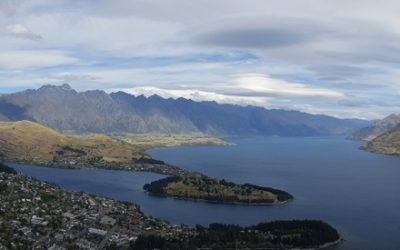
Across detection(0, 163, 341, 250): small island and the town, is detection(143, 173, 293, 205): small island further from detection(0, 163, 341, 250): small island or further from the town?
detection(0, 163, 341, 250): small island

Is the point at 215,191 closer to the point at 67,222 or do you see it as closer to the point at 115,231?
the point at 115,231

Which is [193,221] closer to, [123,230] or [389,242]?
[123,230]

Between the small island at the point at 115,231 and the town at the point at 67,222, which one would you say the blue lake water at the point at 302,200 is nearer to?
the small island at the point at 115,231

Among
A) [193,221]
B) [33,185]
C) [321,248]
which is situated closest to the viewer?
[321,248]

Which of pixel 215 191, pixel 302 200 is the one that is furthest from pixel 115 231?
pixel 302 200

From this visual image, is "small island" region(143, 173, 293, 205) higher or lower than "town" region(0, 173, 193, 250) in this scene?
higher

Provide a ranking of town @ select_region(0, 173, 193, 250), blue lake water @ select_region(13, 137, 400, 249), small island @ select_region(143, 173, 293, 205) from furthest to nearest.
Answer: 1. small island @ select_region(143, 173, 293, 205)
2. blue lake water @ select_region(13, 137, 400, 249)
3. town @ select_region(0, 173, 193, 250)

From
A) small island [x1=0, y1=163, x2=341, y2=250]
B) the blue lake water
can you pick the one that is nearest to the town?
small island [x1=0, y1=163, x2=341, y2=250]

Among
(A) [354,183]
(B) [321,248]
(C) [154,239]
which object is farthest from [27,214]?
(A) [354,183]

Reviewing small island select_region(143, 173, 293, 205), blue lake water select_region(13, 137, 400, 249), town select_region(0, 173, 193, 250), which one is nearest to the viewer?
town select_region(0, 173, 193, 250)
